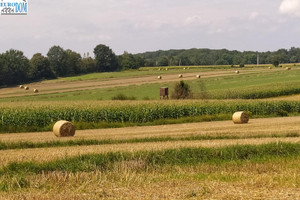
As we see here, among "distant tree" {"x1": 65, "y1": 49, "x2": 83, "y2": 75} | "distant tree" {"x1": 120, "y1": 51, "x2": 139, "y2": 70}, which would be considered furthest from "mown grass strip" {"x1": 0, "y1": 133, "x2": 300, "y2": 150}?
"distant tree" {"x1": 120, "y1": 51, "x2": 139, "y2": 70}

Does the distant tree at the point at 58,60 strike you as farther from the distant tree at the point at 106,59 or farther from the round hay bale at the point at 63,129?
the round hay bale at the point at 63,129

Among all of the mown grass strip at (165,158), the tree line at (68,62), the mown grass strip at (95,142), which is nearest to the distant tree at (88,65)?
the tree line at (68,62)

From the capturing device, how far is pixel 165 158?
12984mm

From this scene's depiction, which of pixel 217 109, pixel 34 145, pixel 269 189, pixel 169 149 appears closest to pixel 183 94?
pixel 217 109

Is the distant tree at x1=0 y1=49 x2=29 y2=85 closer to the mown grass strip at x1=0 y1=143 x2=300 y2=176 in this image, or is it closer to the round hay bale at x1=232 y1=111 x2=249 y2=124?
the round hay bale at x1=232 y1=111 x2=249 y2=124

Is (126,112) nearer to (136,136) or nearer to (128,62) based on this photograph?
(136,136)

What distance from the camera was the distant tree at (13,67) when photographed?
289 ft

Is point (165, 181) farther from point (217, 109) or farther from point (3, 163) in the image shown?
point (217, 109)

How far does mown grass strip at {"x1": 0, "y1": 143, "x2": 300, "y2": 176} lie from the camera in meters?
11.6

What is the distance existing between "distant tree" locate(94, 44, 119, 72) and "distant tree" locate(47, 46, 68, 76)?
1413 cm

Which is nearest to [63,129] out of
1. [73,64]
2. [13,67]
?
[13,67]

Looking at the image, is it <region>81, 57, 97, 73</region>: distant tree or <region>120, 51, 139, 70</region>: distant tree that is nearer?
<region>81, 57, 97, 73</region>: distant tree

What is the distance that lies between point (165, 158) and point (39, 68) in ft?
299

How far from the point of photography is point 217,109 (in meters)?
35.4
